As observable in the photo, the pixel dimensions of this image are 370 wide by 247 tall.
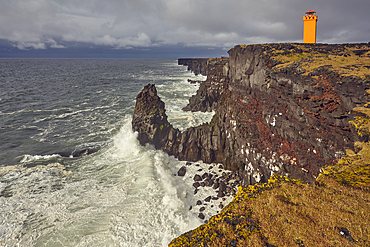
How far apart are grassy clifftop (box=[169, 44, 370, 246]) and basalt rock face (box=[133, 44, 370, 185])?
5.57m

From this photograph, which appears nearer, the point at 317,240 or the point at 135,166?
the point at 317,240

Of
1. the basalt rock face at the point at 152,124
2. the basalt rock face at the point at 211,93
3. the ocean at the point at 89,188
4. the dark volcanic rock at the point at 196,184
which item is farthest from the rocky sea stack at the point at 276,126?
the basalt rock face at the point at 211,93

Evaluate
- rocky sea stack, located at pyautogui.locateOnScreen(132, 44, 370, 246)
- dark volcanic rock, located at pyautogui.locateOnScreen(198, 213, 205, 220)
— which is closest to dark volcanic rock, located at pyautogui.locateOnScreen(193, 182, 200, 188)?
dark volcanic rock, located at pyautogui.locateOnScreen(198, 213, 205, 220)

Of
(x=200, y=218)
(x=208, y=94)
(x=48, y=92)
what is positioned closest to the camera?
(x=200, y=218)

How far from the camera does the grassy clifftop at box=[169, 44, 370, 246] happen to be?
24.7 ft

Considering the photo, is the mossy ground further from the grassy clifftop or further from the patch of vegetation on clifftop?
the patch of vegetation on clifftop

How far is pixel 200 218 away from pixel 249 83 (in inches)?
785

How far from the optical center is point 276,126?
74.5 ft

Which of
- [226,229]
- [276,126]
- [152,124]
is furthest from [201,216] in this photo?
[152,124]

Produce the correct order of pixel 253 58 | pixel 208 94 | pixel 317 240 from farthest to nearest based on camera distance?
1. pixel 208 94
2. pixel 253 58
3. pixel 317 240

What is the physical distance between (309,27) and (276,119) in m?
14.5

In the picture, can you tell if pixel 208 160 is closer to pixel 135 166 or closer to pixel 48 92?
pixel 135 166

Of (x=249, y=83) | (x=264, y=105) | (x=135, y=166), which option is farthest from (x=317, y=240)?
(x=135, y=166)

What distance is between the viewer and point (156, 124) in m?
37.9
